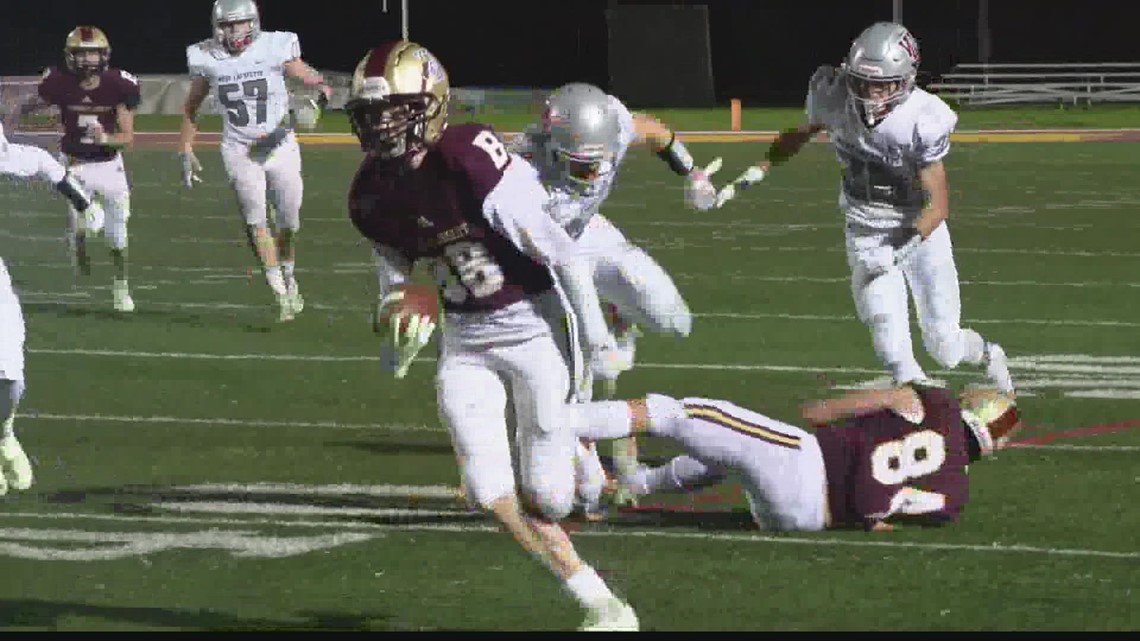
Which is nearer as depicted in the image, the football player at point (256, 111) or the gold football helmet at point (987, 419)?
the gold football helmet at point (987, 419)

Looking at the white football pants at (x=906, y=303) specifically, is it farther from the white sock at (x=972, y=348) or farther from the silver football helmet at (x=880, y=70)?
the silver football helmet at (x=880, y=70)

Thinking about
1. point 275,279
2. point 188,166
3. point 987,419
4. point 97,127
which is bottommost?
point 275,279

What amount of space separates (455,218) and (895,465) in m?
1.91

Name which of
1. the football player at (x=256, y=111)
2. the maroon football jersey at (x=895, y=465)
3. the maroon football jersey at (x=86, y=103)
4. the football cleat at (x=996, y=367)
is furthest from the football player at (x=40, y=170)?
the maroon football jersey at (x=86, y=103)

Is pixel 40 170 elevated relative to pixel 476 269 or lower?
lower

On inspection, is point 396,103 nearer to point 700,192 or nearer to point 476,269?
point 476,269

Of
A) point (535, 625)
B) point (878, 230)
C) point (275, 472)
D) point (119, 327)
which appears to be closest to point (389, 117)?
point (535, 625)

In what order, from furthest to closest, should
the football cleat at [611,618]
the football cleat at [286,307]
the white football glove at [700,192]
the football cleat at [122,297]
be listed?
the football cleat at [122,297], the football cleat at [286,307], the white football glove at [700,192], the football cleat at [611,618]

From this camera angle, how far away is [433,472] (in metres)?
9.00

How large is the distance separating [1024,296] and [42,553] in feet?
27.4

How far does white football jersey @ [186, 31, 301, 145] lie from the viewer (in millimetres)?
14430

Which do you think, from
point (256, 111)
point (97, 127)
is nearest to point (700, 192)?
point (256, 111)

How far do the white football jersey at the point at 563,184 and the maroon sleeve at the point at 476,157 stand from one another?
5.89 ft

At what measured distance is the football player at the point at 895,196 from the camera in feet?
31.1
